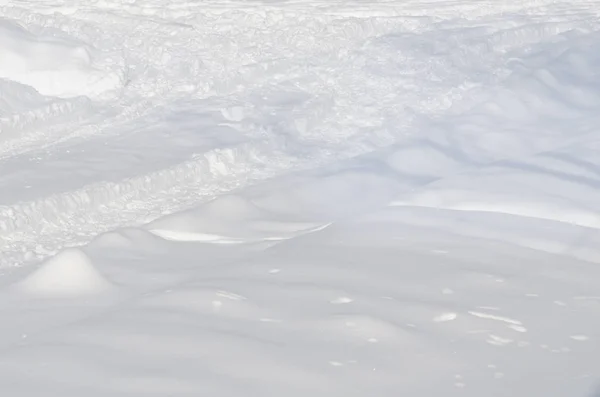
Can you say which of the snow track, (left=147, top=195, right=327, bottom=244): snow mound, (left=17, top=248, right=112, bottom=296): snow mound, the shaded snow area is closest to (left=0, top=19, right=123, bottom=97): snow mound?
the shaded snow area

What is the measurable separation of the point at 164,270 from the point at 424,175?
163 cm

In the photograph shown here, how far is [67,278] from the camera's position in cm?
361

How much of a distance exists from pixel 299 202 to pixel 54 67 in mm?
2434

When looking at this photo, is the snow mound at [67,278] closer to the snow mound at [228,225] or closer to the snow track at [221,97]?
the snow track at [221,97]

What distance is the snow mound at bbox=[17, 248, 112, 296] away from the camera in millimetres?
3561

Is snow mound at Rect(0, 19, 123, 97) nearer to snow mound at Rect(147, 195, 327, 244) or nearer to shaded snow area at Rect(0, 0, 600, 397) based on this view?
shaded snow area at Rect(0, 0, 600, 397)

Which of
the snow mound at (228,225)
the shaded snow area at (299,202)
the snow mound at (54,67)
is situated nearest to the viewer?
the shaded snow area at (299,202)

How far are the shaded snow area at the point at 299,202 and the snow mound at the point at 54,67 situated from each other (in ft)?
0.06

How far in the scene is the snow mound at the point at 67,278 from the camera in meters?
3.56

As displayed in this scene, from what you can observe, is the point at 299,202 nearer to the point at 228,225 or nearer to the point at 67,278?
the point at 228,225

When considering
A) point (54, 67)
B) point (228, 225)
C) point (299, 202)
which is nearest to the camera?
point (228, 225)

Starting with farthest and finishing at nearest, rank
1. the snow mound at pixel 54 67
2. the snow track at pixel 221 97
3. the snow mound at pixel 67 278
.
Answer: the snow mound at pixel 54 67 → the snow track at pixel 221 97 → the snow mound at pixel 67 278

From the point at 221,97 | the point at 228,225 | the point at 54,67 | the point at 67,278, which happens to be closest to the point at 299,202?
the point at 228,225

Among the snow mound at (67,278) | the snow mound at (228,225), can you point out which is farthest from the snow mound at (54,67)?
the snow mound at (67,278)
